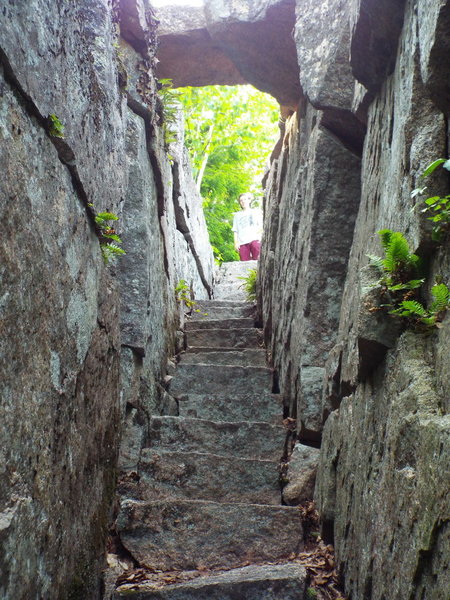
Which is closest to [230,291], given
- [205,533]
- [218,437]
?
[218,437]

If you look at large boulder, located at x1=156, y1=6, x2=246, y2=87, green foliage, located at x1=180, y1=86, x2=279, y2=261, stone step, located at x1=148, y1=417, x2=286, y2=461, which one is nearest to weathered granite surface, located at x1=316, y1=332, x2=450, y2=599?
stone step, located at x1=148, y1=417, x2=286, y2=461

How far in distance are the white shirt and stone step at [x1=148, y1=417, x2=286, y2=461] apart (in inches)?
346

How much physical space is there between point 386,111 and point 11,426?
2426 millimetres

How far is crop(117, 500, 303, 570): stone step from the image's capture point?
3174mm

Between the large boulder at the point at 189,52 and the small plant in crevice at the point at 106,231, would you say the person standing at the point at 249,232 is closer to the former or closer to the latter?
the large boulder at the point at 189,52

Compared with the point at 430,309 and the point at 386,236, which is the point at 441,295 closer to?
the point at 430,309

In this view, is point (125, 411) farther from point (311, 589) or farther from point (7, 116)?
point (7, 116)

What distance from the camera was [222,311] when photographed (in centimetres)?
820

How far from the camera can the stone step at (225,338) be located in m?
6.68

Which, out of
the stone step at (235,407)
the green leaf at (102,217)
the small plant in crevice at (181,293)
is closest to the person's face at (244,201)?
the small plant in crevice at (181,293)

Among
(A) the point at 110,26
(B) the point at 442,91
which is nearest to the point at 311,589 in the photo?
(B) the point at 442,91

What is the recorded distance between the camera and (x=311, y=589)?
273 centimetres

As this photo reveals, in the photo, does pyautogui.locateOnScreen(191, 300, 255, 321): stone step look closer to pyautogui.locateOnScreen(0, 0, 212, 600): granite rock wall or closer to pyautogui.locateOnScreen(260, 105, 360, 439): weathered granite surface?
pyautogui.locateOnScreen(260, 105, 360, 439): weathered granite surface

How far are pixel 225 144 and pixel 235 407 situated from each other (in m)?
10.4
